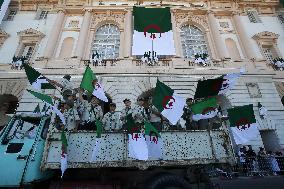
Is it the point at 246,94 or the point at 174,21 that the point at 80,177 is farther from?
the point at 174,21

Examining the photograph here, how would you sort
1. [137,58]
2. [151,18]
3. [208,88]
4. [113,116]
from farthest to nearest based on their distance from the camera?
1. [137,58]
2. [151,18]
3. [113,116]
4. [208,88]

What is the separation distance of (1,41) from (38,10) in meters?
3.92

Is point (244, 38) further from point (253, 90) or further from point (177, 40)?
point (177, 40)

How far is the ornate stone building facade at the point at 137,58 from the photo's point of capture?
1608cm

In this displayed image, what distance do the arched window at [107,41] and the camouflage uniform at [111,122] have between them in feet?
37.5

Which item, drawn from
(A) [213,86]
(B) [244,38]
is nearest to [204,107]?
(A) [213,86]

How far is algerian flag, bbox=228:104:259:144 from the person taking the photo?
7348 mm

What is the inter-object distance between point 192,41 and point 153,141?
14.9m

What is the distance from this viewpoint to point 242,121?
7.43 metres

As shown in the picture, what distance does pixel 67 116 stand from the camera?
257 inches

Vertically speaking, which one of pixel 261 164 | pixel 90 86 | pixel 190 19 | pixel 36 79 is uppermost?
pixel 190 19

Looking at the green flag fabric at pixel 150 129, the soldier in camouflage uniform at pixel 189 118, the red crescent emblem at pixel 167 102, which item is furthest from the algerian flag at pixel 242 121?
the green flag fabric at pixel 150 129

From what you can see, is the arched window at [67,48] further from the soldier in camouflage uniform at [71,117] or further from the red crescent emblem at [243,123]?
the red crescent emblem at [243,123]

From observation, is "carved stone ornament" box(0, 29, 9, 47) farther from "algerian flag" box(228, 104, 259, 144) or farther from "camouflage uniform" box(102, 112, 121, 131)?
"algerian flag" box(228, 104, 259, 144)
